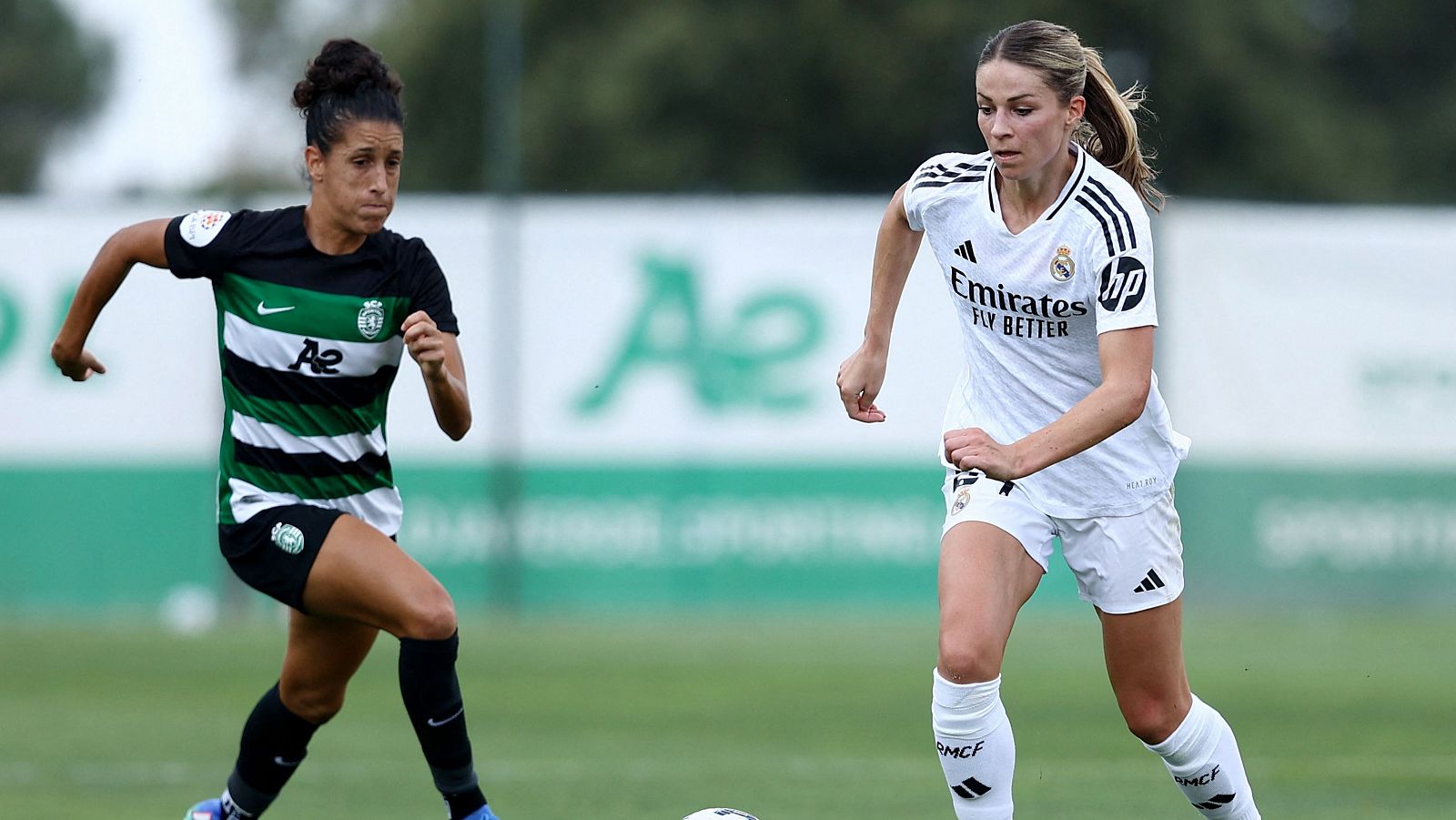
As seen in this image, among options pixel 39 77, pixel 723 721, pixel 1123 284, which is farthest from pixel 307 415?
pixel 39 77

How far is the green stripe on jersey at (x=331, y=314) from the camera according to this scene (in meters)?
6.03

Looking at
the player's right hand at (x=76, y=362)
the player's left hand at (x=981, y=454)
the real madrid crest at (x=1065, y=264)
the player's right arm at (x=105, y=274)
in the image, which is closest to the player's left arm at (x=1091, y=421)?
the player's left hand at (x=981, y=454)

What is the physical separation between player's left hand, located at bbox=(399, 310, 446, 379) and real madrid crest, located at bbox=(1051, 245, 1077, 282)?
158 centimetres

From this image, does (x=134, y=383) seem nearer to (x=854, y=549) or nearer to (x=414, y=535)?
(x=414, y=535)

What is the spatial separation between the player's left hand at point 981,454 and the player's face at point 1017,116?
0.73 meters

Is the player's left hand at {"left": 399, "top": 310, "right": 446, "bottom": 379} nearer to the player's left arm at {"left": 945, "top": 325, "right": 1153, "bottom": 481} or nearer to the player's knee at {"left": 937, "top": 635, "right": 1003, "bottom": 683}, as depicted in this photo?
the player's left arm at {"left": 945, "top": 325, "right": 1153, "bottom": 481}

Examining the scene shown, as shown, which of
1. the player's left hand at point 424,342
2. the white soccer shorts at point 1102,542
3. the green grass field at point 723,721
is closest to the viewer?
the player's left hand at point 424,342

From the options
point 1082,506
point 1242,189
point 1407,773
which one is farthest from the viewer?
point 1242,189

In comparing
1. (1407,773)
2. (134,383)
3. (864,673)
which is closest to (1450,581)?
(864,673)

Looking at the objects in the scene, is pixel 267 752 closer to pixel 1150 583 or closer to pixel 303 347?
pixel 303 347

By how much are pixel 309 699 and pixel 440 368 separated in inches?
49.7

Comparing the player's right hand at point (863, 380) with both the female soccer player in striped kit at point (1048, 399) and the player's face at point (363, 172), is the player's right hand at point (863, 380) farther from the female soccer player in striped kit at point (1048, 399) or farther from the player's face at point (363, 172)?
the player's face at point (363, 172)

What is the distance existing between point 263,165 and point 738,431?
Answer: 24392mm

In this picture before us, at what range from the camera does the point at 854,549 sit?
17.9m
